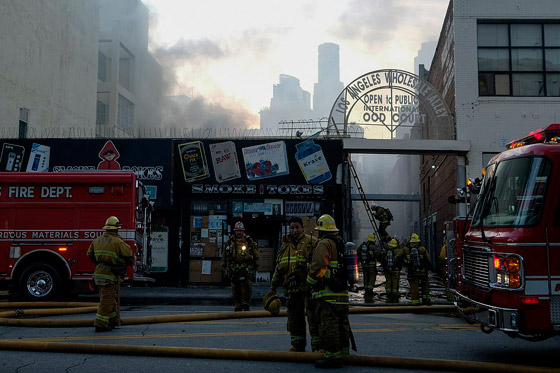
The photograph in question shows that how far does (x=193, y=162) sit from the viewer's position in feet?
56.1

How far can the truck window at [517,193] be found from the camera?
6.11m

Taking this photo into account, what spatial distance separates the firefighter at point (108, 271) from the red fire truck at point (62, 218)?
12.7ft

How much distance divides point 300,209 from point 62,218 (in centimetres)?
692

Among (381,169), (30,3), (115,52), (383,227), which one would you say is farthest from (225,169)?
(381,169)

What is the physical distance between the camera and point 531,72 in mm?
17547

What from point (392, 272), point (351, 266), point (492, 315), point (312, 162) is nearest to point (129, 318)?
point (351, 266)

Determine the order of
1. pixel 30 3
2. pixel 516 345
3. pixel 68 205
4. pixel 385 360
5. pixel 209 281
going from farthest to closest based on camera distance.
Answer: pixel 30 3
pixel 209 281
pixel 68 205
pixel 516 345
pixel 385 360

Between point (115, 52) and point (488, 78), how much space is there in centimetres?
3771

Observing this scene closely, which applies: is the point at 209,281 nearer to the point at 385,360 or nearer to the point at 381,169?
Result: the point at 385,360

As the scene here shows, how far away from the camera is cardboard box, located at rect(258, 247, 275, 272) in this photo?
17.2 metres

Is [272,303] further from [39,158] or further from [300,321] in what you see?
[39,158]

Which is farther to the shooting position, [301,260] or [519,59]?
[519,59]

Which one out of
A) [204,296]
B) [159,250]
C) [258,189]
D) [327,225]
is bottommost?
[204,296]

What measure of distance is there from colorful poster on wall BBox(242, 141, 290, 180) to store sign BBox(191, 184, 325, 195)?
348 millimetres
